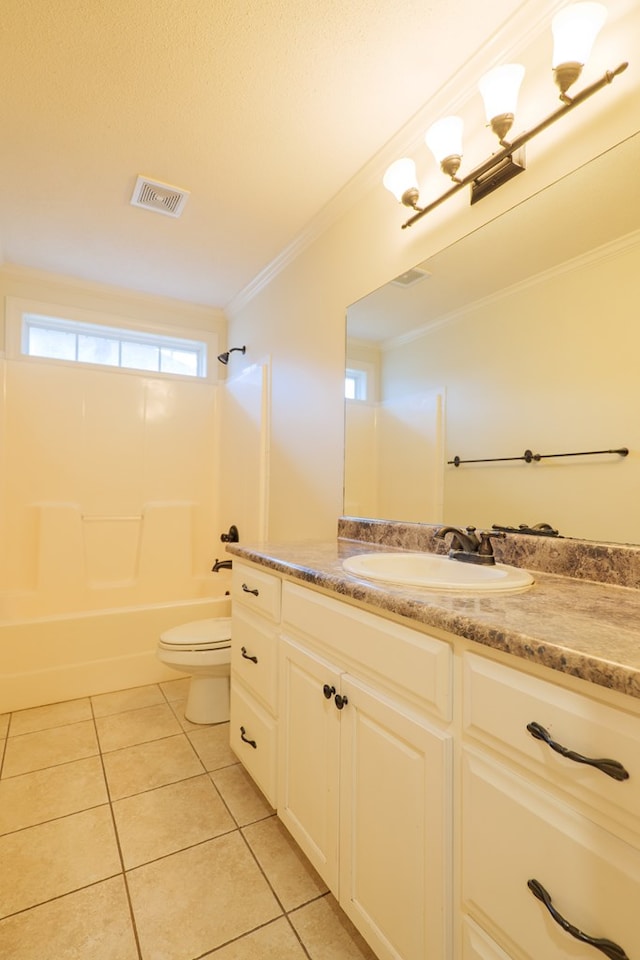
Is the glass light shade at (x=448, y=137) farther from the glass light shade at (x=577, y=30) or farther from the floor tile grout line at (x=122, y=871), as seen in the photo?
the floor tile grout line at (x=122, y=871)

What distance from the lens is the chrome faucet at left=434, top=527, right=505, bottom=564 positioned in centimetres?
124

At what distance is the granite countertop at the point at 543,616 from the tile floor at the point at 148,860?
33.0 inches

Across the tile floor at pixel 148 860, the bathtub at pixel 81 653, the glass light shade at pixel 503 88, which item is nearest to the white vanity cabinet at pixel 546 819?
the tile floor at pixel 148 860

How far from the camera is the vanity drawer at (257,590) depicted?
135 centimetres

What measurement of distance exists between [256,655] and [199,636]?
0.67 metres

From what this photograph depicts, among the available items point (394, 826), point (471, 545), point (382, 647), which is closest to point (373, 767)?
point (394, 826)

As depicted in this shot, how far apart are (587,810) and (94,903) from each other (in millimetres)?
1288

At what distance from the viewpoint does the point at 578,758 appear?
0.56 metres

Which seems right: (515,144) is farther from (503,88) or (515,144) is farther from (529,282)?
(529,282)

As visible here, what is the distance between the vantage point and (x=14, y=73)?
142 centimetres

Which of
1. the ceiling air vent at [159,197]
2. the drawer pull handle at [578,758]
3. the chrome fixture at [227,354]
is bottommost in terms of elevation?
the drawer pull handle at [578,758]

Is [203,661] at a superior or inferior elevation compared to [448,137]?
inferior

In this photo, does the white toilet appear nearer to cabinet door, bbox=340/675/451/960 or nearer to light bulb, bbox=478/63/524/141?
cabinet door, bbox=340/675/451/960

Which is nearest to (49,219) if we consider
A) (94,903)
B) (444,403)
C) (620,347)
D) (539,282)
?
(444,403)
